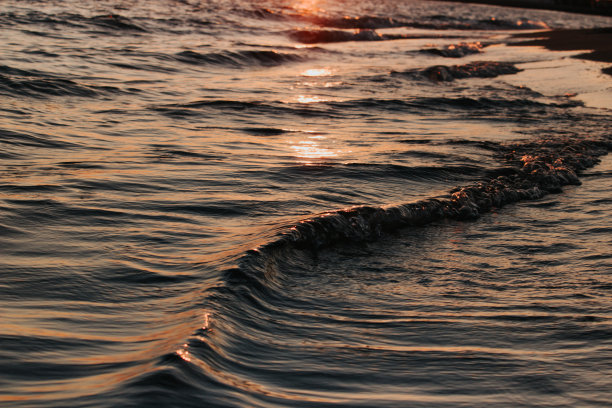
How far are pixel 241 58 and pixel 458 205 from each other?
419 inches

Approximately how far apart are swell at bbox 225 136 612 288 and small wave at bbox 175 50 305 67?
804cm

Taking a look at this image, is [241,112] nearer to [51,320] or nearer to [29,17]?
[51,320]

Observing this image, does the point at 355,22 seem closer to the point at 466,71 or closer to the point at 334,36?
the point at 334,36

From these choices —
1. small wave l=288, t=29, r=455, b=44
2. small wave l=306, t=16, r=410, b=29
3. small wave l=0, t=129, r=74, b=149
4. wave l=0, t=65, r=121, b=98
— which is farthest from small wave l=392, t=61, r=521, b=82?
small wave l=306, t=16, r=410, b=29

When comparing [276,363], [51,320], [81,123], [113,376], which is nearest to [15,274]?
[51,320]

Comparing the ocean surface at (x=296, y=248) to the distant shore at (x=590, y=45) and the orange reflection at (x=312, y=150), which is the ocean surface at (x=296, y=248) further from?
the distant shore at (x=590, y=45)

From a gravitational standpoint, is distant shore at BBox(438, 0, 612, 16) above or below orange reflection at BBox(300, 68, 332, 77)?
above

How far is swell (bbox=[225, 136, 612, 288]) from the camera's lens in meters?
3.90

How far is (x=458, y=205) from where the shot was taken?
5.23 metres

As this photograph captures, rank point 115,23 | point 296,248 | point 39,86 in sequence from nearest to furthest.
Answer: point 296,248, point 39,86, point 115,23

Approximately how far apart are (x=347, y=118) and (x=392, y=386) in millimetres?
6461

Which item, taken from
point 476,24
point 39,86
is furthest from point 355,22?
point 39,86

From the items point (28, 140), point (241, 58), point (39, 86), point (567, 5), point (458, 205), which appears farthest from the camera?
point (567, 5)

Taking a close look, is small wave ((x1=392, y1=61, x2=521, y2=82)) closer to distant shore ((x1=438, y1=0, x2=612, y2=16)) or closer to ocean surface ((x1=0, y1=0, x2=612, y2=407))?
ocean surface ((x1=0, y1=0, x2=612, y2=407))
